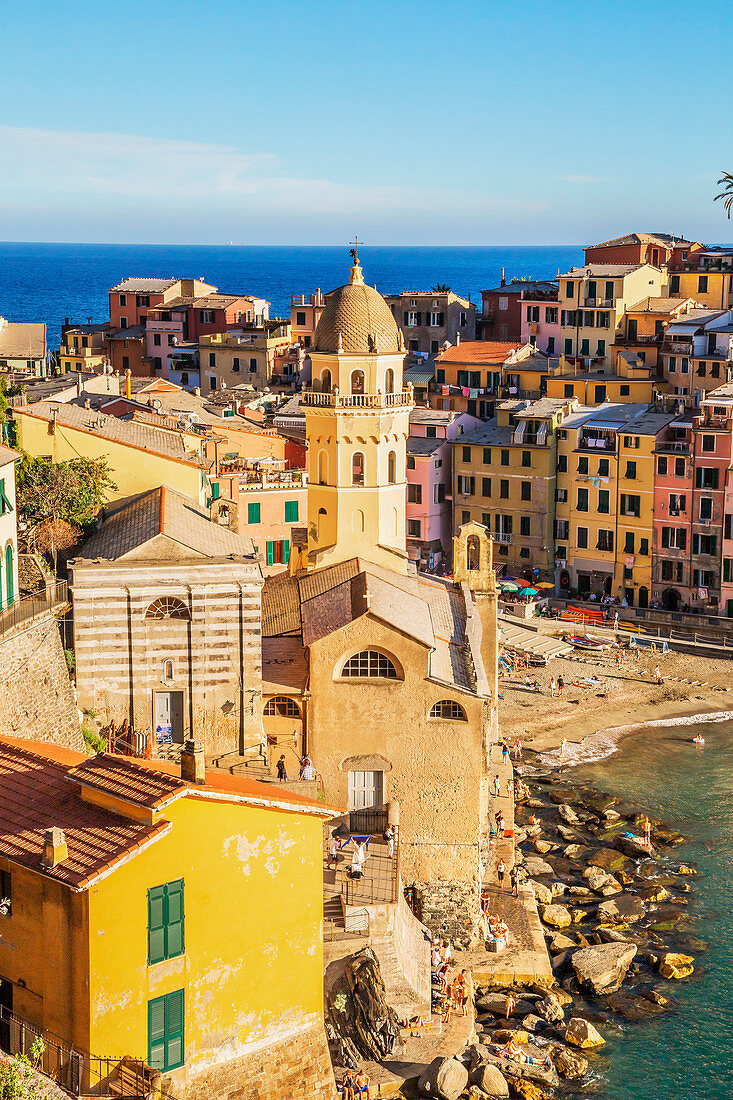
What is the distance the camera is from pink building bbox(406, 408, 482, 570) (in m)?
73.1

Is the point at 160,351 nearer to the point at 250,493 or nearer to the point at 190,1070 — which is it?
the point at 250,493

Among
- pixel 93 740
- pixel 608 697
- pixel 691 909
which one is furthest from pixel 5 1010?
pixel 608 697

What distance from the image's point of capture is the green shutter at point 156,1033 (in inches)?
920

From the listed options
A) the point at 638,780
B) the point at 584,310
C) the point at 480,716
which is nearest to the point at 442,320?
the point at 584,310

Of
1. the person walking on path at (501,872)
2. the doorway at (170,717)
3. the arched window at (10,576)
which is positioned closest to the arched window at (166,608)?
the doorway at (170,717)

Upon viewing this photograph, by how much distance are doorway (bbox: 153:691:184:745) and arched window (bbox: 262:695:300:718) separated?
2.58m

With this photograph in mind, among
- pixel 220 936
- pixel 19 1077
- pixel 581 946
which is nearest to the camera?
pixel 19 1077

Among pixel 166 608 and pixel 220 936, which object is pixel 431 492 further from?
pixel 220 936

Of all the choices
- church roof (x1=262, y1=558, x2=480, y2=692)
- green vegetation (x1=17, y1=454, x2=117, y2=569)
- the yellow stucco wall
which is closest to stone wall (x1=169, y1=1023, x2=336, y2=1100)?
the yellow stucco wall

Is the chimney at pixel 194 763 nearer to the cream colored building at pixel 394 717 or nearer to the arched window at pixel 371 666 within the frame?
the cream colored building at pixel 394 717

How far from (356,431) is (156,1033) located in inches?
847

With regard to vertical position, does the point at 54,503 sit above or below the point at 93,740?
above

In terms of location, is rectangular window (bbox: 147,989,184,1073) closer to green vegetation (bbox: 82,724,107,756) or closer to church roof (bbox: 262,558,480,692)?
green vegetation (bbox: 82,724,107,756)

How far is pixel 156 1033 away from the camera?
2350 centimetres
